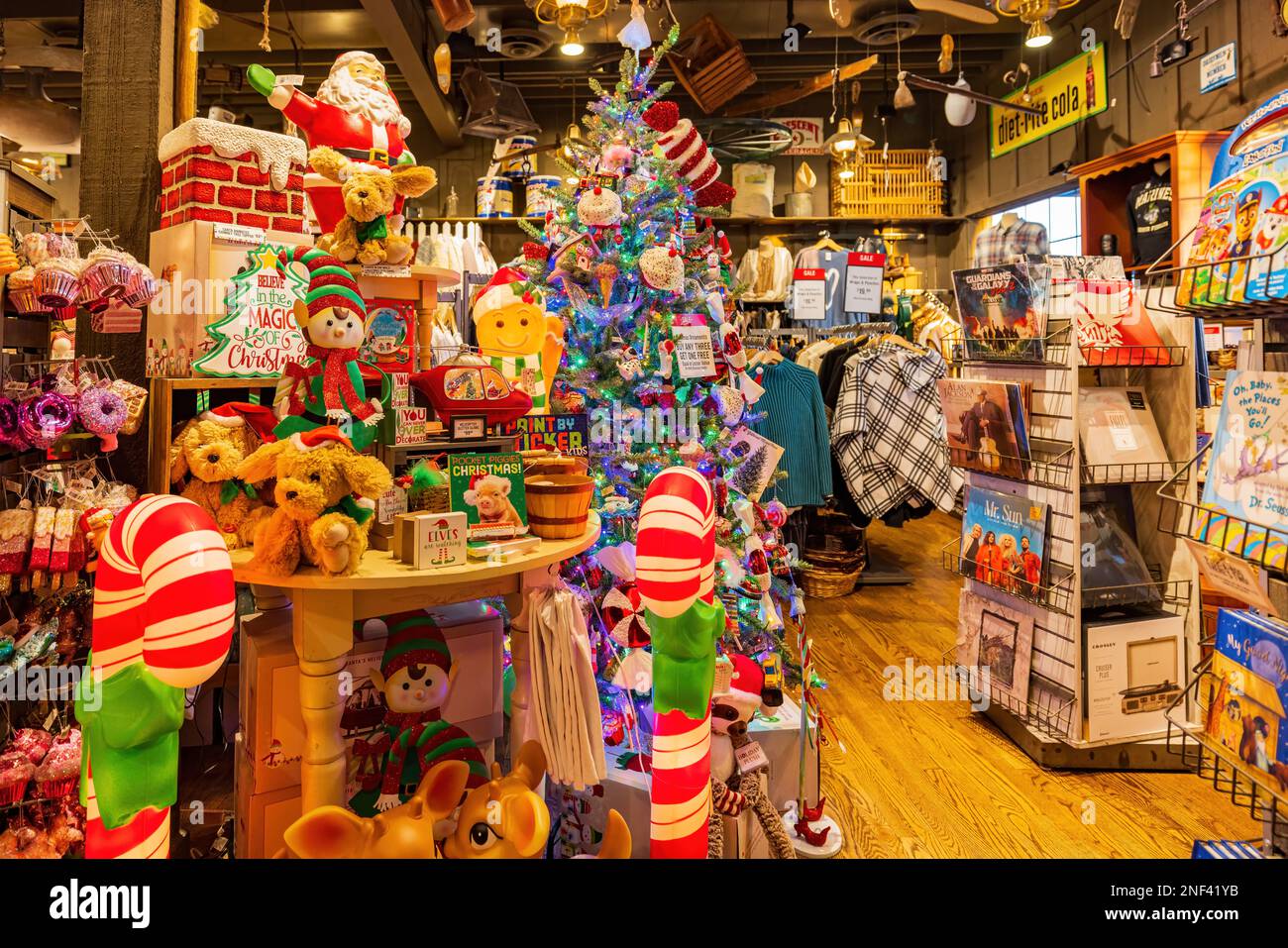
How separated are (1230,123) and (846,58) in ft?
10.6

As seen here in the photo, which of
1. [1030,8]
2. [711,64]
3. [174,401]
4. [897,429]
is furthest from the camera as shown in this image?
[711,64]

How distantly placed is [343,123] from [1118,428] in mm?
2535

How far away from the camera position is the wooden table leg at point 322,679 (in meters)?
1.46

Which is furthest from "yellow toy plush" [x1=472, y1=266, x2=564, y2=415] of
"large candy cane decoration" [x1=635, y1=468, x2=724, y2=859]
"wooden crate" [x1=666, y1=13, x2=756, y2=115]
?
"wooden crate" [x1=666, y1=13, x2=756, y2=115]

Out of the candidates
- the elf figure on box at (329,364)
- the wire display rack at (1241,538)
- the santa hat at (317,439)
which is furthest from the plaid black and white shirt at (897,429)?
the santa hat at (317,439)

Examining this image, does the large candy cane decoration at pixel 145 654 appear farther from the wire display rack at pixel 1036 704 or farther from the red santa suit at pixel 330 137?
the wire display rack at pixel 1036 704

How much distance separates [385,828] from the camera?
1.46 metres

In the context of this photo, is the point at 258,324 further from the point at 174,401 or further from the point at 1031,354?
the point at 1031,354

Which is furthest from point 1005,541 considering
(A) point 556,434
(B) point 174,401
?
(B) point 174,401

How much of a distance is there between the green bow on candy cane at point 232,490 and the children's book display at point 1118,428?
244cm

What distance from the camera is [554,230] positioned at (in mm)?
2842

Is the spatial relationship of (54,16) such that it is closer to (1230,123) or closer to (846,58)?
(846,58)
